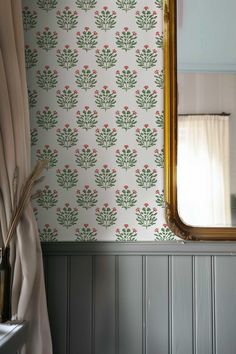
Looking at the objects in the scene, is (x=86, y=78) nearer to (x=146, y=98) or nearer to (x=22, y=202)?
(x=146, y=98)

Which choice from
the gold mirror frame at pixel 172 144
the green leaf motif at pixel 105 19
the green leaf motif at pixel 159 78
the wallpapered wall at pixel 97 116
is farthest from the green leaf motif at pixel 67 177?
the green leaf motif at pixel 105 19

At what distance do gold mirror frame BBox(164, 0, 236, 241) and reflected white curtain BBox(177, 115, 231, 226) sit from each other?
1.0 inches

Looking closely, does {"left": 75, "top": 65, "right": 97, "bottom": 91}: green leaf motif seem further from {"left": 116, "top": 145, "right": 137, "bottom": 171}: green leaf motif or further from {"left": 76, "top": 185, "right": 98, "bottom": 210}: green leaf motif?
{"left": 76, "top": 185, "right": 98, "bottom": 210}: green leaf motif

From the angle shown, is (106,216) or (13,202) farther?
(106,216)

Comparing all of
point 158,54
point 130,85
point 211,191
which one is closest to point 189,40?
point 158,54

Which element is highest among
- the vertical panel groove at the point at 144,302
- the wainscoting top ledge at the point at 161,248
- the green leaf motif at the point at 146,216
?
the green leaf motif at the point at 146,216

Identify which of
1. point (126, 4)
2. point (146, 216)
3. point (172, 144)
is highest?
point (126, 4)

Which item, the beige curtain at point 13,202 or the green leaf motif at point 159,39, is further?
the green leaf motif at point 159,39

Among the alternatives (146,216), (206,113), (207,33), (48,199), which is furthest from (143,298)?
(207,33)

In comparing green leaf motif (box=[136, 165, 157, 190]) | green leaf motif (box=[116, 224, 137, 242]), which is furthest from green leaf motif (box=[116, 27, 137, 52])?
green leaf motif (box=[116, 224, 137, 242])

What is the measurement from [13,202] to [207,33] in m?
1.02

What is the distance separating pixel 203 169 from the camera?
1.67m

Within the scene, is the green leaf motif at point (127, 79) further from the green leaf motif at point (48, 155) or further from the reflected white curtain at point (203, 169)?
the green leaf motif at point (48, 155)

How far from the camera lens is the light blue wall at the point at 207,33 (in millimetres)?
1688
